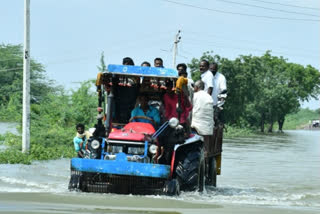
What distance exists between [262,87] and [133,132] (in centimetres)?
8041

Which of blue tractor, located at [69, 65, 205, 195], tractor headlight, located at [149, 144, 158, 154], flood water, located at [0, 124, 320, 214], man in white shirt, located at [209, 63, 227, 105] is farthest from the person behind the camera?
man in white shirt, located at [209, 63, 227, 105]

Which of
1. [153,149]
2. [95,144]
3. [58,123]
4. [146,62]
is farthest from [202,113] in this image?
[58,123]

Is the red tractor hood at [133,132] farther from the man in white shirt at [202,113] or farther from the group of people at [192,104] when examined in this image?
the man in white shirt at [202,113]

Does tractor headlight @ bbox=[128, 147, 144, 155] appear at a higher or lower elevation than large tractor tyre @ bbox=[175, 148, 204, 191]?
higher

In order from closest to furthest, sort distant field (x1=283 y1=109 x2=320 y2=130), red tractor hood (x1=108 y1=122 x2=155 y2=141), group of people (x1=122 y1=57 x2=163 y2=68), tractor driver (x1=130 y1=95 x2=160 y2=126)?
red tractor hood (x1=108 y1=122 x2=155 y2=141) → tractor driver (x1=130 y1=95 x2=160 y2=126) → group of people (x1=122 y1=57 x2=163 y2=68) → distant field (x1=283 y1=109 x2=320 y2=130)

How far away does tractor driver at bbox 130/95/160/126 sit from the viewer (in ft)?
46.6

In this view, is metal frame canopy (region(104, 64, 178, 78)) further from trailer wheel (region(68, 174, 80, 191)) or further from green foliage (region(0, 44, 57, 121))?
green foliage (region(0, 44, 57, 121))

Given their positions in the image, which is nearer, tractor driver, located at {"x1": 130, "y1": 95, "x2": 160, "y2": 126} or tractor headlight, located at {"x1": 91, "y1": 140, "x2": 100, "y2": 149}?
tractor headlight, located at {"x1": 91, "y1": 140, "x2": 100, "y2": 149}

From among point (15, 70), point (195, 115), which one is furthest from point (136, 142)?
point (15, 70)

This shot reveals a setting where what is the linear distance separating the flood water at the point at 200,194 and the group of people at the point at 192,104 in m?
1.42

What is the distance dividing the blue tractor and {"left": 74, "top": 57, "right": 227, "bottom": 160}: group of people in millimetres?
222

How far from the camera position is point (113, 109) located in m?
14.8

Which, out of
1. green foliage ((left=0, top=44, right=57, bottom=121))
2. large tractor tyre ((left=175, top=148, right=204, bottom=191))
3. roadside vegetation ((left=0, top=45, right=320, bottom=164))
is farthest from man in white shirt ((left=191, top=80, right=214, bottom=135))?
green foliage ((left=0, top=44, right=57, bottom=121))

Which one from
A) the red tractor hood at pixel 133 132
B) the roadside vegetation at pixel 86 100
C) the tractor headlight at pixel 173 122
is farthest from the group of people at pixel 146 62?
the roadside vegetation at pixel 86 100
